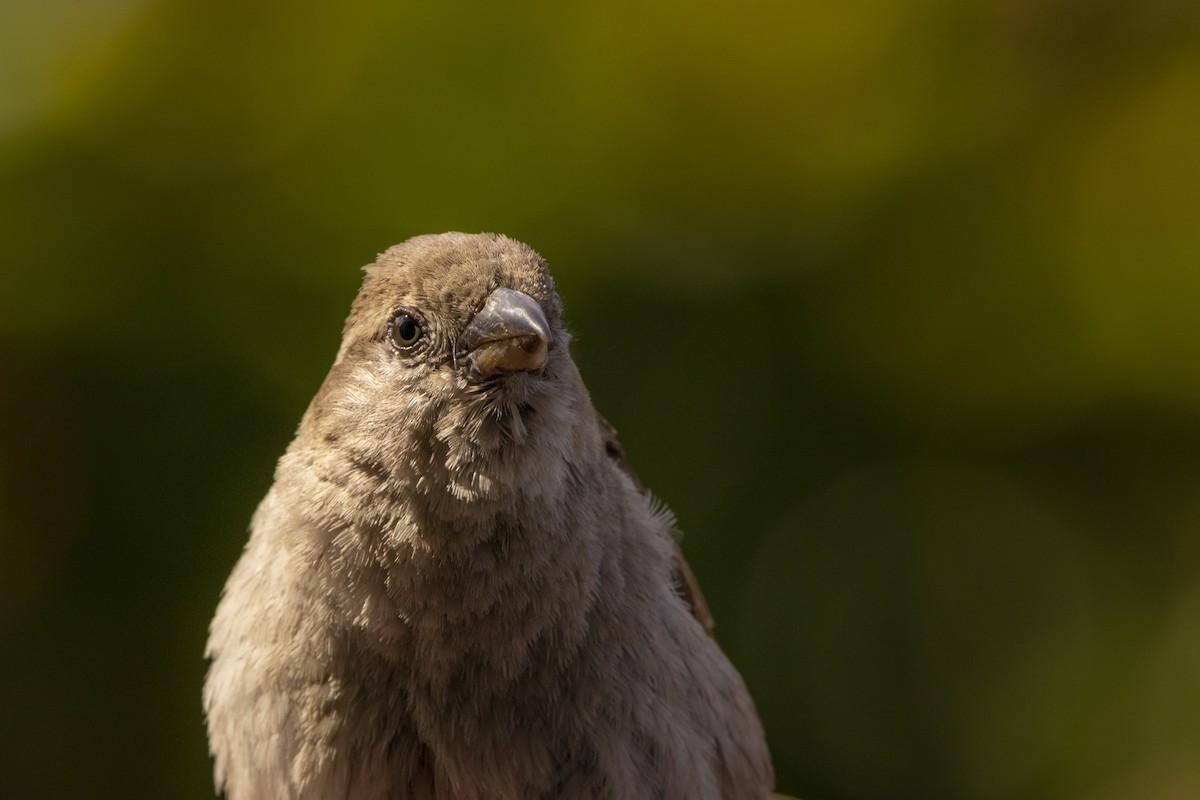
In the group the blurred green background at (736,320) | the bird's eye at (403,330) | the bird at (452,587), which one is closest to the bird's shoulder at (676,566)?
the bird at (452,587)

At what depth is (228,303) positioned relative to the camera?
2.92 metres

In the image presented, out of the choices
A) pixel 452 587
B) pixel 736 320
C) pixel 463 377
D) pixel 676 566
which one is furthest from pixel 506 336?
pixel 736 320

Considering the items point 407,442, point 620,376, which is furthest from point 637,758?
point 620,376

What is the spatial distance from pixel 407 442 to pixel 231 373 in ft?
Result: 4.60

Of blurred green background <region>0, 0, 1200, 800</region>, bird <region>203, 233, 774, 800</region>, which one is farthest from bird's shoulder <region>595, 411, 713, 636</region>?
blurred green background <region>0, 0, 1200, 800</region>

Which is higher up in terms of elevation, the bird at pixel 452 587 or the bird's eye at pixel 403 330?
the bird's eye at pixel 403 330

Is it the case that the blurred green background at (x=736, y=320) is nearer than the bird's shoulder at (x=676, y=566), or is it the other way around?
the bird's shoulder at (x=676, y=566)

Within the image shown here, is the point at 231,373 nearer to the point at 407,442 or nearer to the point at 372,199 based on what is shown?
the point at 372,199

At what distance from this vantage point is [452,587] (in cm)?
167

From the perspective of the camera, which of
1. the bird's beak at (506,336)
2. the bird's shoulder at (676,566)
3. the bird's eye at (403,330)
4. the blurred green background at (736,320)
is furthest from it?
the blurred green background at (736,320)

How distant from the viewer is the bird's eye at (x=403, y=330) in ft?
5.66

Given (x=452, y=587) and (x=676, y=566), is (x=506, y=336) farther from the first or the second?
(x=676, y=566)

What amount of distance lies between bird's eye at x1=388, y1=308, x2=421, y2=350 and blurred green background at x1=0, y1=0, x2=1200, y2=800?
1.21 meters

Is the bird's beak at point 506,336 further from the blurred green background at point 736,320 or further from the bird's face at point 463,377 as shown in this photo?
the blurred green background at point 736,320
